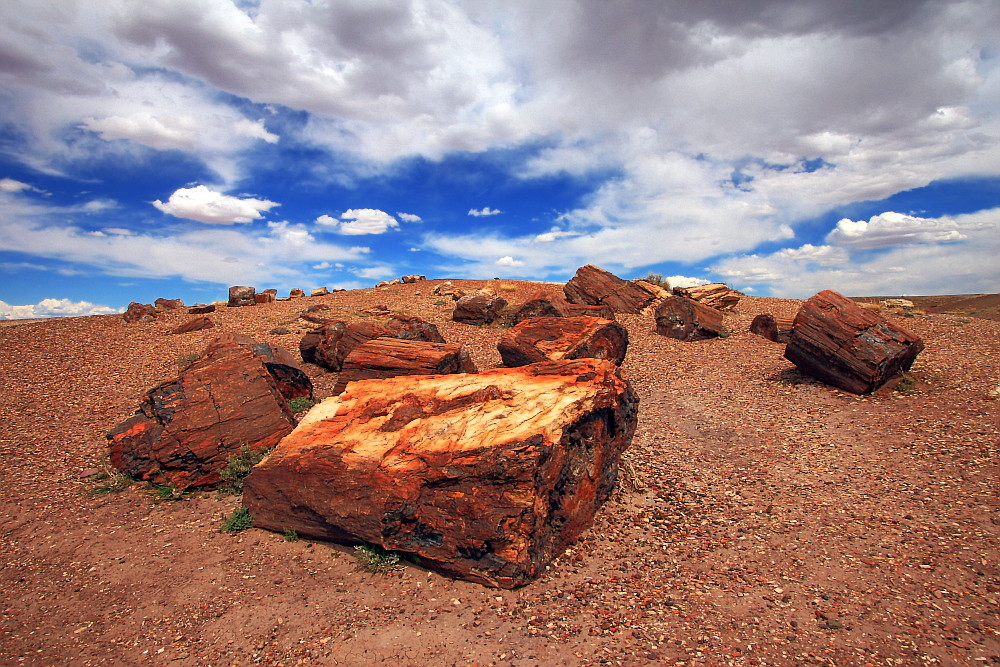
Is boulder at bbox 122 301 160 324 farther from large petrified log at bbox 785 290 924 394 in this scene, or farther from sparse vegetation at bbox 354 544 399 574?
large petrified log at bbox 785 290 924 394

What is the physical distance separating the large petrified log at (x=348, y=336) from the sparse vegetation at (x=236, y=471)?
6114 mm

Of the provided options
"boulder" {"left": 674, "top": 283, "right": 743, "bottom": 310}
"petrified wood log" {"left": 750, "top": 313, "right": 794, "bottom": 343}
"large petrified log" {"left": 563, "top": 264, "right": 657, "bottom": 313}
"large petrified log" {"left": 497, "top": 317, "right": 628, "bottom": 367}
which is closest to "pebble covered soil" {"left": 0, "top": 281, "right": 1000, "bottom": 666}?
"large petrified log" {"left": 497, "top": 317, "right": 628, "bottom": 367}

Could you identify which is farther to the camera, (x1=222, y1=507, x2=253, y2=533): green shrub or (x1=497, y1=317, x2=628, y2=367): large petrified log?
(x1=497, y1=317, x2=628, y2=367): large petrified log

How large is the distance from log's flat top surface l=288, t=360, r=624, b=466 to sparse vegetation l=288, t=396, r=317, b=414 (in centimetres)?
357

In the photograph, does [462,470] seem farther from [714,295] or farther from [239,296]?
[239,296]

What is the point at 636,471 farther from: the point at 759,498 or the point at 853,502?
the point at 853,502

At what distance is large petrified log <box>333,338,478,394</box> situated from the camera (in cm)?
1223

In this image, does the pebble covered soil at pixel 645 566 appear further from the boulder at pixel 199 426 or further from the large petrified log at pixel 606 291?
the large petrified log at pixel 606 291

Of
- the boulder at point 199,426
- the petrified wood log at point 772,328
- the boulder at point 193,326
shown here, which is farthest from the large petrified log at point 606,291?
the boulder at point 199,426

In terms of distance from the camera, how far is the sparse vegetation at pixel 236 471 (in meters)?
9.02

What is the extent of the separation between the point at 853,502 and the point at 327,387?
43.5 ft

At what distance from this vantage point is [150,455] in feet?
30.1

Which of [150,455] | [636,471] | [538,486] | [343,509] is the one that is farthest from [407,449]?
[150,455]

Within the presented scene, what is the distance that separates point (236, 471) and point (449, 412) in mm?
4502
